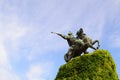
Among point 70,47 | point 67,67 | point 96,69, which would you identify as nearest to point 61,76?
point 67,67

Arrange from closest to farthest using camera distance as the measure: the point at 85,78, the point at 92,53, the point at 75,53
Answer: the point at 85,78, the point at 92,53, the point at 75,53

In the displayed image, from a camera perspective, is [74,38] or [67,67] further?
[74,38]

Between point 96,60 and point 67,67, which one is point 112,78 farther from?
point 67,67

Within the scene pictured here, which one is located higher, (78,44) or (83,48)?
(78,44)

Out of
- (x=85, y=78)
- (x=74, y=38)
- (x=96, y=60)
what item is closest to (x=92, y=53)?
(x=96, y=60)

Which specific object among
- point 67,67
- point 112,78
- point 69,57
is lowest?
point 112,78

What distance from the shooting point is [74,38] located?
2545 cm

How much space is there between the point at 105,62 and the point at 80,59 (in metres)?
1.67

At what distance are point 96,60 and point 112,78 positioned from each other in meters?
1.60

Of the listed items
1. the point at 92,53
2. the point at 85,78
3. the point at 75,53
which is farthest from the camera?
the point at 75,53

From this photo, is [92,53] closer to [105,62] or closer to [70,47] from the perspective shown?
[105,62]

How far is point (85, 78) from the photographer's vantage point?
20766mm

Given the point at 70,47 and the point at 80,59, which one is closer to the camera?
the point at 80,59

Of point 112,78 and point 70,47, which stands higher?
point 70,47
